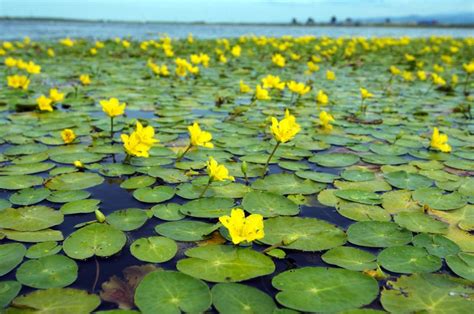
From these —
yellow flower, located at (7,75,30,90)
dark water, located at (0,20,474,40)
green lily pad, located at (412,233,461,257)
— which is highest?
dark water, located at (0,20,474,40)

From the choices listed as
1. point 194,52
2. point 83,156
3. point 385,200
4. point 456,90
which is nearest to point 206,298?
point 385,200

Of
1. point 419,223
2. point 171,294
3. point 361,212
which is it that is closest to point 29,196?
point 171,294

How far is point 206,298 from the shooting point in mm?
1338

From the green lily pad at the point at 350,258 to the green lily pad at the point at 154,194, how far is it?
0.87 meters

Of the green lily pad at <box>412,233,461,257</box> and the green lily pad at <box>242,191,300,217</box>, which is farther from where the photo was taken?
the green lily pad at <box>242,191,300,217</box>

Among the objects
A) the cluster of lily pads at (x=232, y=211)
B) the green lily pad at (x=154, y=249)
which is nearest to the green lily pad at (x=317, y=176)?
the cluster of lily pads at (x=232, y=211)

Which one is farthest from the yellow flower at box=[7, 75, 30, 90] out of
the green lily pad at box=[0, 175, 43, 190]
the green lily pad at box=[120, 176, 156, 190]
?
the green lily pad at box=[120, 176, 156, 190]

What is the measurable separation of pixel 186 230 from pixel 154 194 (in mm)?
411

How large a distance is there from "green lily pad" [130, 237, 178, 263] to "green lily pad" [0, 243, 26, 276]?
1.34 feet

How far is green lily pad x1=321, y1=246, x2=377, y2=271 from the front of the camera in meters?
1.59

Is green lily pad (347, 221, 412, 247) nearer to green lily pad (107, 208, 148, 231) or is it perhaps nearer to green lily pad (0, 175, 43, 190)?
green lily pad (107, 208, 148, 231)

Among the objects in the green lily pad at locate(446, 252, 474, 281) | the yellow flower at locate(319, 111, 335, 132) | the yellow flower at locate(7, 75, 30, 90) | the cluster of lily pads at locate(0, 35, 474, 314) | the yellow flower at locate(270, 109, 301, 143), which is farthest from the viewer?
the yellow flower at locate(7, 75, 30, 90)

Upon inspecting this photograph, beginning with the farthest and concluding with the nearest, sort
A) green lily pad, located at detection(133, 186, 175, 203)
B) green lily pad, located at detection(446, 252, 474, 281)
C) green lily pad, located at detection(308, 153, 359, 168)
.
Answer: green lily pad, located at detection(308, 153, 359, 168), green lily pad, located at detection(133, 186, 175, 203), green lily pad, located at detection(446, 252, 474, 281)

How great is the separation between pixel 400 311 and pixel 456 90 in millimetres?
5511
